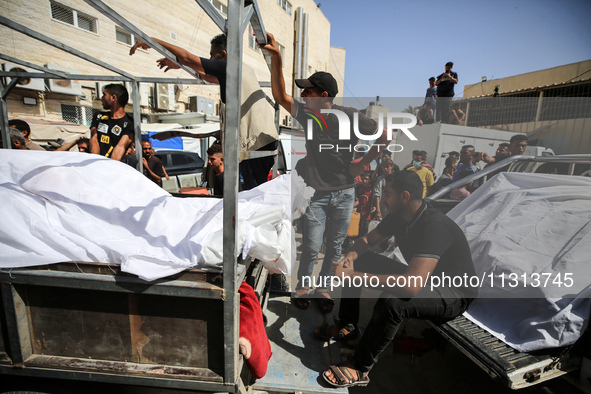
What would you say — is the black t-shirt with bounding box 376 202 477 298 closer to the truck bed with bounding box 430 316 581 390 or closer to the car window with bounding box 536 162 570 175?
the truck bed with bounding box 430 316 581 390

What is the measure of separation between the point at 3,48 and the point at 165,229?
37.2ft

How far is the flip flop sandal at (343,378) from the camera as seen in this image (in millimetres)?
1921

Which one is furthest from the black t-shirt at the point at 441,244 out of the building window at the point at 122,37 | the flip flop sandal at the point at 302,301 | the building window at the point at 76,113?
the building window at the point at 122,37

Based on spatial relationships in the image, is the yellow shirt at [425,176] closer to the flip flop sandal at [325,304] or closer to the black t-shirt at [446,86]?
the flip flop sandal at [325,304]

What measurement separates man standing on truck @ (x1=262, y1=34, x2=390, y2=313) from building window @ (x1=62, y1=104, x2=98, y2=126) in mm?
11396

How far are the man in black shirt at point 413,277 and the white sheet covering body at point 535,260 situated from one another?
0.24 m

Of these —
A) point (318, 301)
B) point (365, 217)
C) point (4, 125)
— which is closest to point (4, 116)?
point (4, 125)

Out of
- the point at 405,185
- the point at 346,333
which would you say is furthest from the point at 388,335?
the point at 405,185

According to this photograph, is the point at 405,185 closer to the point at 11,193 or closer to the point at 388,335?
the point at 388,335

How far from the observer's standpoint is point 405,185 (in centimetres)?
226

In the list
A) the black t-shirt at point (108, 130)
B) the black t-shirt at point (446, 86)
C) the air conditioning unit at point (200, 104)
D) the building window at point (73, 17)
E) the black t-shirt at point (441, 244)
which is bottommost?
the black t-shirt at point (441, 244)

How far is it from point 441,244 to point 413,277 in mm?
337

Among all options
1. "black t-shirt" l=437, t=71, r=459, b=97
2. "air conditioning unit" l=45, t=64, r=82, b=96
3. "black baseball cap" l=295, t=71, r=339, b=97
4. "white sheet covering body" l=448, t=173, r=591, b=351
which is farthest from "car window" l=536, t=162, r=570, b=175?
"air conditioning unit" l=45, t=64, r=82, b=96

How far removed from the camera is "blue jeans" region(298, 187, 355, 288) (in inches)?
103
